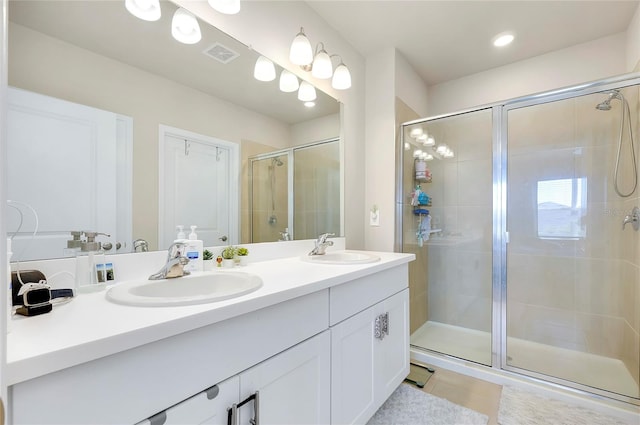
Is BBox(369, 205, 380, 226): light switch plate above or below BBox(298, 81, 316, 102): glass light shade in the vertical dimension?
below

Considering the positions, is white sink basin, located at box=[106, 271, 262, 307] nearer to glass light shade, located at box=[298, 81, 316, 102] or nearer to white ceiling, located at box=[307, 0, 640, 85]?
glass light shade, located at box=[298, 81, 316, 102]

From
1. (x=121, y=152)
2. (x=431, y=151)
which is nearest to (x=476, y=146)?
(x=431, y=151)

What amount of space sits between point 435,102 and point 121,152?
286 centimetres

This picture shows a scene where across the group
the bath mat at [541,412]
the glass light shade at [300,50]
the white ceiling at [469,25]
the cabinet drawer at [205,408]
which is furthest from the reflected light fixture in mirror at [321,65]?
the bath mat at [541,412]

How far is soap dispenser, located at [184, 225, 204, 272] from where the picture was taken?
3.74 feet

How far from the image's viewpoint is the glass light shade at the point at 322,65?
1.76 meters

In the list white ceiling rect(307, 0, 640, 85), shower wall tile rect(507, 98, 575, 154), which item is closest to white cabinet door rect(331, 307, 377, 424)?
shower wall tile rect(507, 98, 575, 154)

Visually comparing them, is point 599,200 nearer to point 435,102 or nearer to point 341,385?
point 435,102

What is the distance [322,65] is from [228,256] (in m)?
1.29

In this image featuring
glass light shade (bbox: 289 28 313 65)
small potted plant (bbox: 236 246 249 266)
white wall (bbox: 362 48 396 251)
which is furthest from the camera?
white wall (bbox: 362 48 396 251)

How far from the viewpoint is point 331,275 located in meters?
1.12

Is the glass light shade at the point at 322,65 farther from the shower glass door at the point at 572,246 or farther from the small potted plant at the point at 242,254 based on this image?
the shower glass door at the point at 572,246

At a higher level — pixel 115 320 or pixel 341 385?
pixel 115 320

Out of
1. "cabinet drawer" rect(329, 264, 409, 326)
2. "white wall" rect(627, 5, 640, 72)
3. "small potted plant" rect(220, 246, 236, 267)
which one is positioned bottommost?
"cabinet drawer" rect(329, 264, 409, 326)
